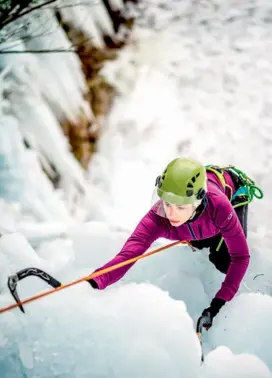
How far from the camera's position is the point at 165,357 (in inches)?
57.0

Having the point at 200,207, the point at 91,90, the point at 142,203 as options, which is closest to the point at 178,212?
the point at 200,207

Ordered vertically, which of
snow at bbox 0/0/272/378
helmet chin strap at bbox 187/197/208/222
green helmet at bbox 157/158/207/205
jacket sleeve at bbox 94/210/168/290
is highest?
green helmet at bbox 157/158/207/205

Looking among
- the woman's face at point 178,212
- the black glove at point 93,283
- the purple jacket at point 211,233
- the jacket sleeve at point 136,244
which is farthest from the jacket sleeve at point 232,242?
the black glove at point 93,283

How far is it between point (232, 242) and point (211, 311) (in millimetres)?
294

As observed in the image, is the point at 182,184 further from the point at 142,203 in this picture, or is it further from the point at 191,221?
the point at 142,203

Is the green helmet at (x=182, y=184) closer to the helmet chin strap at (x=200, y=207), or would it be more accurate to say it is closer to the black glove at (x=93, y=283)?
the helmet chin strap at (x=200, y=207)

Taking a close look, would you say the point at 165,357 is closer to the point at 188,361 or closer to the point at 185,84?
the point at 188,361

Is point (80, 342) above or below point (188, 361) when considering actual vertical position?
above

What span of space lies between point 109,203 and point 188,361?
174 centimetres

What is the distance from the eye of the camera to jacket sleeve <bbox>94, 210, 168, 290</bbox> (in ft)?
5.31

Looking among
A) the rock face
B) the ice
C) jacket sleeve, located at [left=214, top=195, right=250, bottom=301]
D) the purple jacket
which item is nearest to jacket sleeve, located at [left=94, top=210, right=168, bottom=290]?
the purple jacket

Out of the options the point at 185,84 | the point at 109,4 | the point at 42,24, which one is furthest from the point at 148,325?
the point at 109,4

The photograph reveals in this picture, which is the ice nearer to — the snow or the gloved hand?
the snow

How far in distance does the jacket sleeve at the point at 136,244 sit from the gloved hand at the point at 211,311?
351 mm
